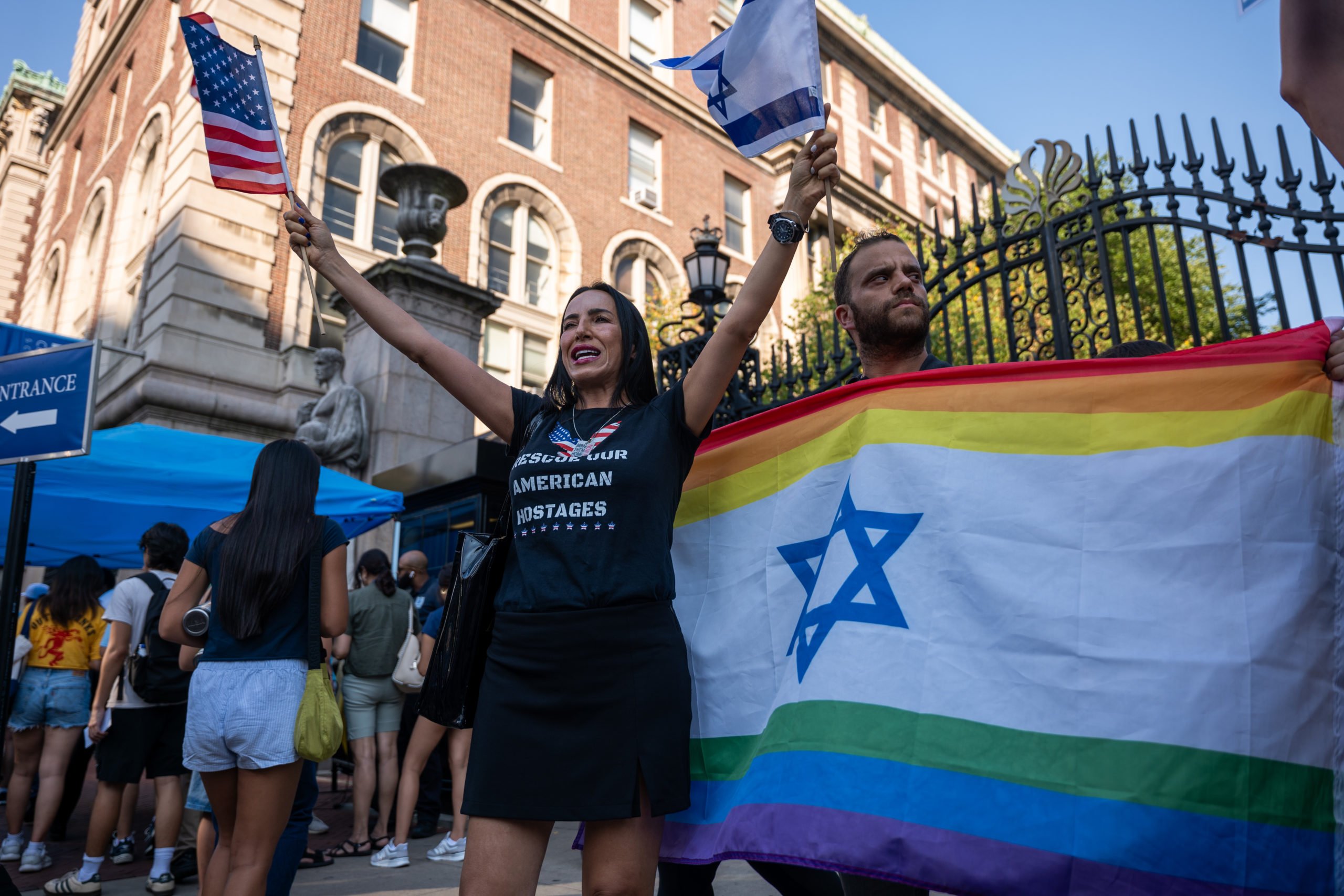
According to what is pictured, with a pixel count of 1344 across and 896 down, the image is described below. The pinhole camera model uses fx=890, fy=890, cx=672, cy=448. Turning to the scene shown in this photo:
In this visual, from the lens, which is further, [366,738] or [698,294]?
[698,294]

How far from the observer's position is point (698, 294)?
A: 9.30 metres

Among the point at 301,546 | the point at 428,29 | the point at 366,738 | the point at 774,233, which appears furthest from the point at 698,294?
the point at 428,29

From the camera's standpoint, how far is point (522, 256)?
893 inches

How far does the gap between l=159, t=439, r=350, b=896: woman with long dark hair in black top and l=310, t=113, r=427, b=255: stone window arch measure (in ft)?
55.5

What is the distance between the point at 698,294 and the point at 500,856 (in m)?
7.62

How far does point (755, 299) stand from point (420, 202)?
439 inches

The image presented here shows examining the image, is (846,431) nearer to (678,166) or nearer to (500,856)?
(500,856)

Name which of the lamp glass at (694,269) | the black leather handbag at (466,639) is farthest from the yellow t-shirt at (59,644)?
the lamp glass at (694,269)

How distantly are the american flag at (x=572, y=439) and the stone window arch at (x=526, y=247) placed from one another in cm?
1965

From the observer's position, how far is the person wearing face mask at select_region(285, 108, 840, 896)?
218 cm

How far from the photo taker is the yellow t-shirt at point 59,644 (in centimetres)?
680

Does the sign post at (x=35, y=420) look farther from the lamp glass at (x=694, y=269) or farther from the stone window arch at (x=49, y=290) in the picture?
the stone window arch at (x=49, y=290)

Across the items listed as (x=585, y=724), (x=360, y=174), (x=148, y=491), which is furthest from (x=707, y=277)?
(x=360, y=174)

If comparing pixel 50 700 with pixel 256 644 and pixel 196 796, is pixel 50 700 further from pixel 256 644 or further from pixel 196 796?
pixel 256 644
